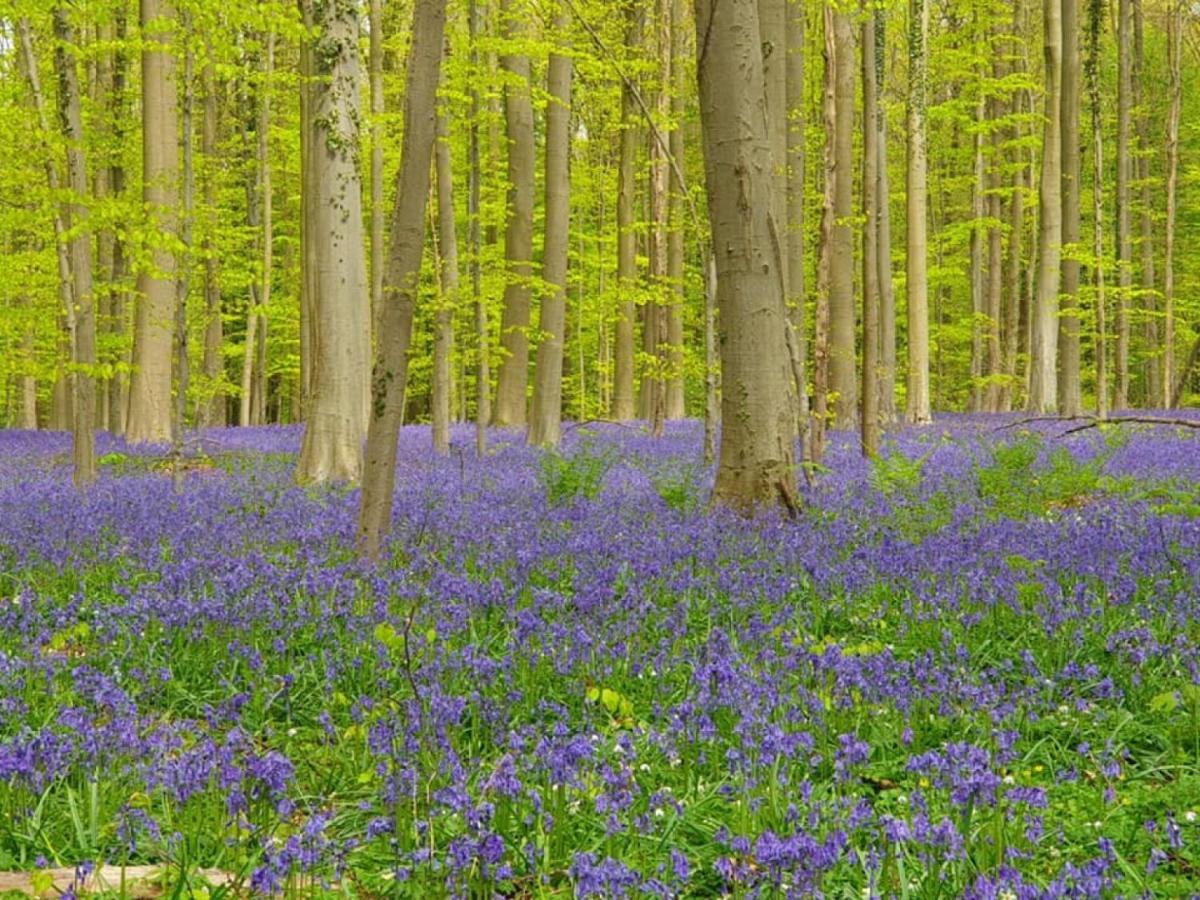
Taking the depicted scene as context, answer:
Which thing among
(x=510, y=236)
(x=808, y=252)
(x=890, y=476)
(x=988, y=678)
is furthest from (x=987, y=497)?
(x=808, y=252)

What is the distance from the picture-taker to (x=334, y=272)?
38.1 feet

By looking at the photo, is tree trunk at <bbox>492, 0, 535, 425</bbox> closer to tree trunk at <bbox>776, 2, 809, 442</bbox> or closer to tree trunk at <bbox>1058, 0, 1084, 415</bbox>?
tree trunk at <bbox>776, 2, 809, 442</bbox>

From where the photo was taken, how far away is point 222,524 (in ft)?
25.9

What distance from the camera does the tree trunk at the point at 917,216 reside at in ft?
64.3

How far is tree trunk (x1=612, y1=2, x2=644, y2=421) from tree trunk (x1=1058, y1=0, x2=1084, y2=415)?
25.5 feet

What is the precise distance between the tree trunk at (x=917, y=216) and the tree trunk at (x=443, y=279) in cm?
895

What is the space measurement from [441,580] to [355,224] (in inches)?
276

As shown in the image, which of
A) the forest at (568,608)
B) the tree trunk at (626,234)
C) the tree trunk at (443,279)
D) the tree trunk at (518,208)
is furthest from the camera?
the tree trunk at (626,234)

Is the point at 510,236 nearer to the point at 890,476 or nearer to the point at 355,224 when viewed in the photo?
the point at 355,224

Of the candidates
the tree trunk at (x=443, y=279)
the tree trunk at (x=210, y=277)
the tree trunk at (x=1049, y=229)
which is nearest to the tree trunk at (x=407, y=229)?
the tree trunk at (x=443, y=279)

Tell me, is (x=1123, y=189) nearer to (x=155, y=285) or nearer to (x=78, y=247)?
(x=155, y=285)

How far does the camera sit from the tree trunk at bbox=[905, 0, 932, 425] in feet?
64.3

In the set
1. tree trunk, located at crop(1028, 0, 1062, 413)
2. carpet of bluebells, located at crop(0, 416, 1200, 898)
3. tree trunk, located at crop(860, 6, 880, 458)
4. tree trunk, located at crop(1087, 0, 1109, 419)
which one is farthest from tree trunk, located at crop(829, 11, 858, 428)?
carpet of bluebells, located at crop(0, 416, 1200, 898)

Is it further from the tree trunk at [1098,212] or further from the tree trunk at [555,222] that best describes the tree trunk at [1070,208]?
the tree trunk at [555,222]
